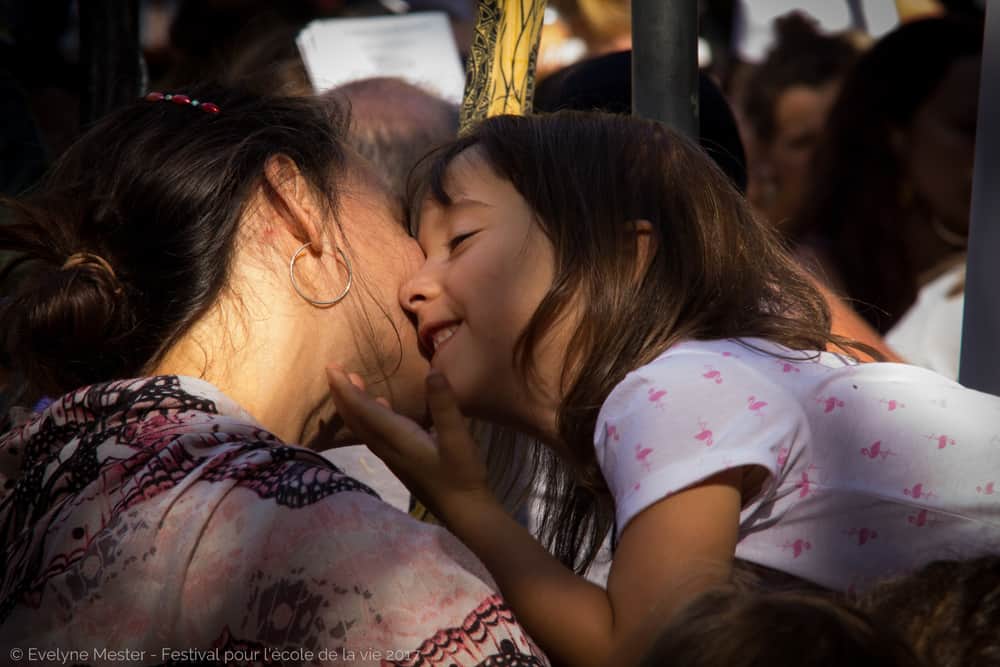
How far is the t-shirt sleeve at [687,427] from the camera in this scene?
1.62m

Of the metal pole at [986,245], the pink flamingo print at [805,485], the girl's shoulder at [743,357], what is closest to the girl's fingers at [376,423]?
the girl's shoulder at [743,357]

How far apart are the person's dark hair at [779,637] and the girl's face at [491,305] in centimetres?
87

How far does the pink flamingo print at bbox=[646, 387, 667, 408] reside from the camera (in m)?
1.70

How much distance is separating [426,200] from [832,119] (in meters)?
2.68

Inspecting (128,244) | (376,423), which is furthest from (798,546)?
(128,244)

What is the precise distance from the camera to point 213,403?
5.24 ft

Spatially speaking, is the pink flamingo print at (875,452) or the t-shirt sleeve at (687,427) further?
the pink flamingo print at (875,452)

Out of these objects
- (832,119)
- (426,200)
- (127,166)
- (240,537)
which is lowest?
(832,119)

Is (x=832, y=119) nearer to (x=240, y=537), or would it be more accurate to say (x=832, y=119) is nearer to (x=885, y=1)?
(x=885, y=1)

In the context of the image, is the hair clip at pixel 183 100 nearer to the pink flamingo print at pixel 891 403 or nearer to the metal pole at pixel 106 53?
the metal pole at pixel 106 53

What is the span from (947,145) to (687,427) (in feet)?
9.56

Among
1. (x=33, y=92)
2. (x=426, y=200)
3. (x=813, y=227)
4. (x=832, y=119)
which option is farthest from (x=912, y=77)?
(x=33, y=92)

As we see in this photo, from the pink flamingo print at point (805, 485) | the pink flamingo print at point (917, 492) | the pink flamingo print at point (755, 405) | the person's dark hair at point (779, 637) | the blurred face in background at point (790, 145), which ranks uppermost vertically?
the person's dark hair at point (779, 637)

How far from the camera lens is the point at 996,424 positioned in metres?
1.83
